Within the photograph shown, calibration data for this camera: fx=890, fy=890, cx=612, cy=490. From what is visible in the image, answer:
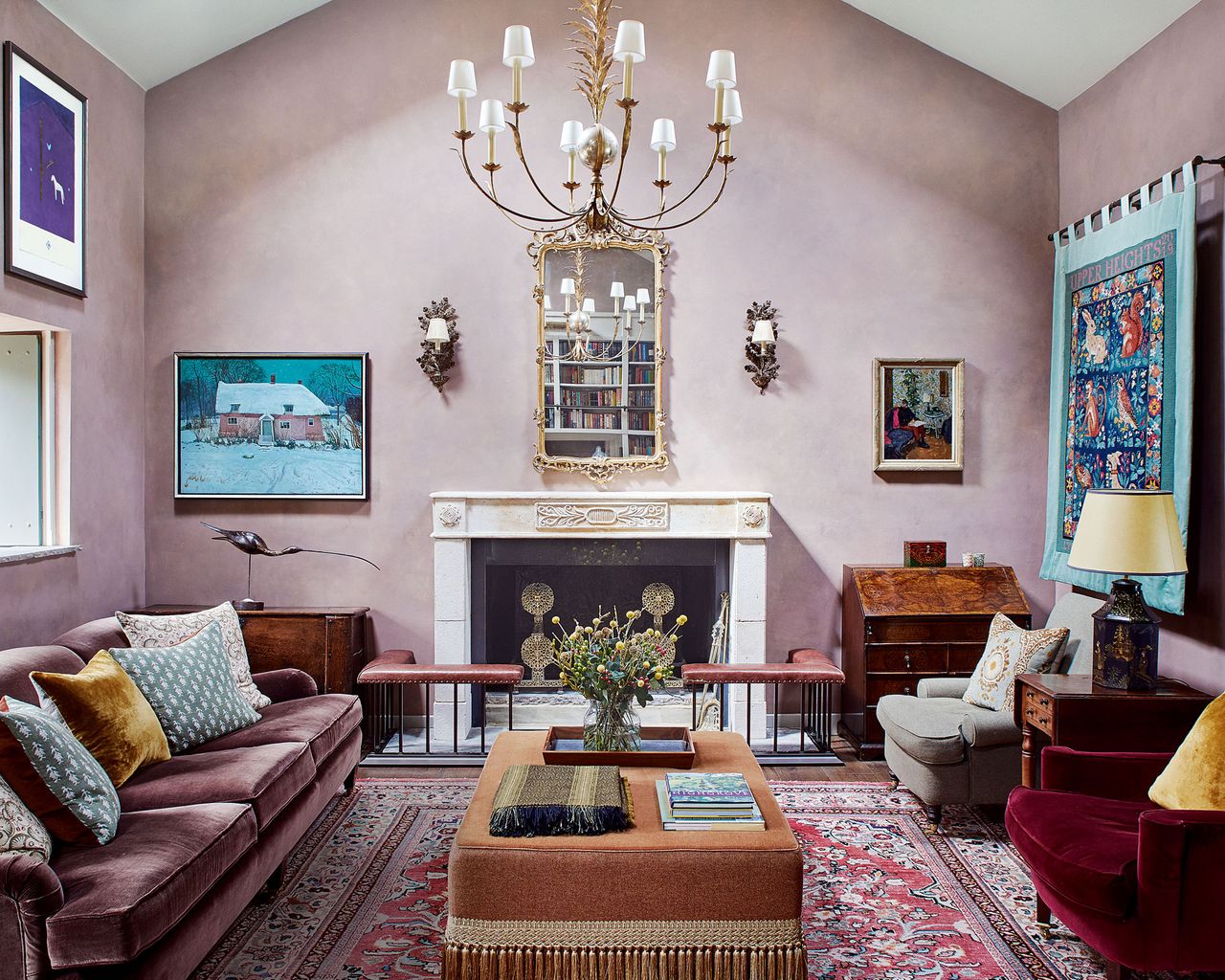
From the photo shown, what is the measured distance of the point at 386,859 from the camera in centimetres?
343

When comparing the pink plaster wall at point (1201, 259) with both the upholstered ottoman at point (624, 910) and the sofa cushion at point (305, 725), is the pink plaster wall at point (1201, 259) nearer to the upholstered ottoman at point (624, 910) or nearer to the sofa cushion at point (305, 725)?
the upholstered ottoman at point (624, 910)

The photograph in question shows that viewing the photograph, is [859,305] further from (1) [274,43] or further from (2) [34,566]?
(2) [34,566]

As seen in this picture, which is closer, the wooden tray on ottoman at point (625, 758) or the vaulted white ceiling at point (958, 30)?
the wooden tray on ottoman at point (625, 758)

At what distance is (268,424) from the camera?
502 centimetres

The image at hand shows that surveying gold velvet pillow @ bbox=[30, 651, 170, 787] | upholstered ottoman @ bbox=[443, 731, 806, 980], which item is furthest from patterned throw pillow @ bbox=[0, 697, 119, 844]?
upholstered ottoman @ bbox=[443, 731, 806, 980]

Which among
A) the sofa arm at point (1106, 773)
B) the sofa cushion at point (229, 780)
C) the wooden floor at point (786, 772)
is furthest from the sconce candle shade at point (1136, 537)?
the sofa cushion at point (229, 780)

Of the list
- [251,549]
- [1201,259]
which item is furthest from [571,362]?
[1201,259]

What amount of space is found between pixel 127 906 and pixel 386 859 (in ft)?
4.60

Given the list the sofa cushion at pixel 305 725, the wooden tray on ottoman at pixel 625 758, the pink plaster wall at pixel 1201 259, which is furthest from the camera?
the pink plaster wall at pixel 1201 259

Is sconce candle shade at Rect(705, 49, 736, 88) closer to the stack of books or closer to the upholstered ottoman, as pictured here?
the stack of books

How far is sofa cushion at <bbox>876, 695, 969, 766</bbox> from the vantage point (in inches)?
146

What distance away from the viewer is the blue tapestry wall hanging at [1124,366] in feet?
12.5

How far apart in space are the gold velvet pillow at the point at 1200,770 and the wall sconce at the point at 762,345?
288cm

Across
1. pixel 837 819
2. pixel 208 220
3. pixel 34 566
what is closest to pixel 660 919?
pixel 837 819
